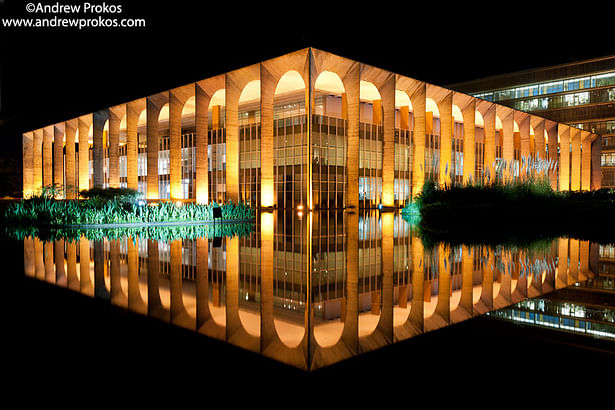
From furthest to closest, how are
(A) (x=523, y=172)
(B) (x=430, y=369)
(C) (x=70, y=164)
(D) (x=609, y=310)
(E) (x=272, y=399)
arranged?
1. (C) (x=70, y=164)
2. (A) (x=523, y=172)
3. (D) (x=609, y=310)
4. (B) (x=430, y=369)
5. (E) (x=272, y=399)

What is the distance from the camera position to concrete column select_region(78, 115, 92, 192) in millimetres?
44625

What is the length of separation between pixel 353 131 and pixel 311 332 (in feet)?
81.6

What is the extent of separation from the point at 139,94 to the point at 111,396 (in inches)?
1481

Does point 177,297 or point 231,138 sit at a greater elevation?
point 231,138

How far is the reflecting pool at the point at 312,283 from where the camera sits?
3.67 metres

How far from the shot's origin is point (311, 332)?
11.9 feet

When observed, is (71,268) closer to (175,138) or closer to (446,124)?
(175,138)

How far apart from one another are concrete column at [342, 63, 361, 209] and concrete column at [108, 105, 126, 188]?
74.5 feet

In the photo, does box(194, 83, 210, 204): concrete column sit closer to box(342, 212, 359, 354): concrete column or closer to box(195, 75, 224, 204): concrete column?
box(195, 75, 224, 204): concrete column

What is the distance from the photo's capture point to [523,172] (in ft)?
62.3

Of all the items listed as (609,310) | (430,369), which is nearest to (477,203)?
(609,310)

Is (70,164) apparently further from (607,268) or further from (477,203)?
(607,268)

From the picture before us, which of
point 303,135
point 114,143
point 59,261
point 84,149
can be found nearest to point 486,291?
point 59,261

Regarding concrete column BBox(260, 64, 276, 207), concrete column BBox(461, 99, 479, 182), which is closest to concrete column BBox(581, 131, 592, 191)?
concrete column BBox(461, 99, 479, 182)
